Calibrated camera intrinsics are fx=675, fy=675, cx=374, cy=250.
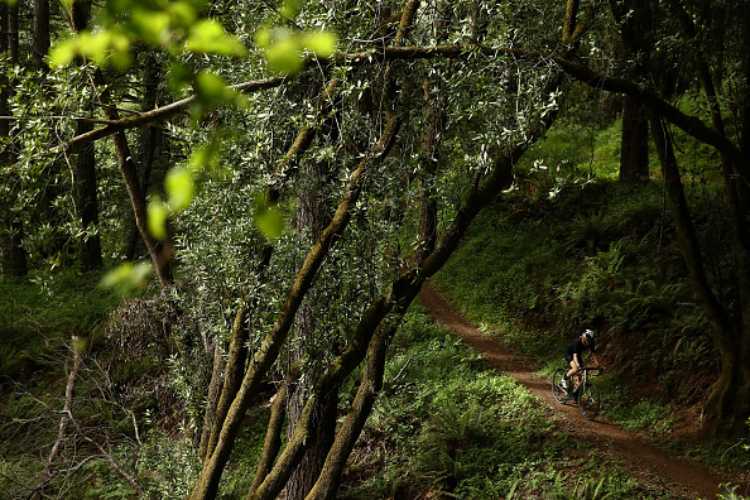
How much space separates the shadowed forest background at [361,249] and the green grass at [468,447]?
5 cm

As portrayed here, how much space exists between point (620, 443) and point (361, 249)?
234 inches

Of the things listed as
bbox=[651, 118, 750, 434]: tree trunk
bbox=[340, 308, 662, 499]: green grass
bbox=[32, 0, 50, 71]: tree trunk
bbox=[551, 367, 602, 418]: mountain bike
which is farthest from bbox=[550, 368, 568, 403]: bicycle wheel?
bbox=[32, 0, 50, 71]: tree trunk

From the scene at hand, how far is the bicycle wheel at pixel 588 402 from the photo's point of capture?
11.5 meters

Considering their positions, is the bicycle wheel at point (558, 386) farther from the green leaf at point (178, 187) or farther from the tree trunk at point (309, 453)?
the green leaf at point (178, 187)

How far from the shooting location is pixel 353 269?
23.2 feet

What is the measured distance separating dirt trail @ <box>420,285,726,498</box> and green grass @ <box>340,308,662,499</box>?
264 mm

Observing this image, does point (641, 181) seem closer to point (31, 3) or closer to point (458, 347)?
point (458, 347)

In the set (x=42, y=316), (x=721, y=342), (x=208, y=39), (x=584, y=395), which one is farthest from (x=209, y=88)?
(x=42, y=316)

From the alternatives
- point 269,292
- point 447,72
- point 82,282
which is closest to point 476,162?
point 447,72

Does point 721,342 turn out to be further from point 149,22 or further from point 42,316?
point 42,316

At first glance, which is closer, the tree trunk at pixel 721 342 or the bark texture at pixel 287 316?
the bark texture at pixel 287 316

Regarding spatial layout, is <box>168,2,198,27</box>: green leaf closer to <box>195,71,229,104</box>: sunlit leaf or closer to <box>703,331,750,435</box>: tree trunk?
<box>195,71,229,104</box>: sunlit leaf

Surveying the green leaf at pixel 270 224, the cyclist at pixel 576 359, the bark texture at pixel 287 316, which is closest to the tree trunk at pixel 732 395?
the cyclist at pixel 576 359

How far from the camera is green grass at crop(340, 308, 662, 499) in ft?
32.0
